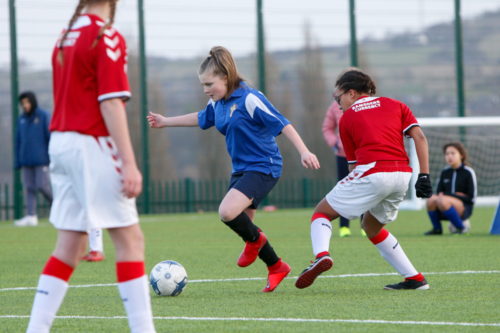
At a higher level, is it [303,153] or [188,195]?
[303,153]

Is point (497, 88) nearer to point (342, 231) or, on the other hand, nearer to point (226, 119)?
point (342, 231)

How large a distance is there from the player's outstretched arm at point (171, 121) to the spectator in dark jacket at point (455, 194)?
426 cm

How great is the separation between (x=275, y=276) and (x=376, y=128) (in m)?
1.23

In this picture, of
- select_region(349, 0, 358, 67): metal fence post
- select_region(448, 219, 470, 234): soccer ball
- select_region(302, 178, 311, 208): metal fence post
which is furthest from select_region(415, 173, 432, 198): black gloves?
select_region(349, 0, 358, 67): metal fence post

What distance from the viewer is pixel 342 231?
8312 mm

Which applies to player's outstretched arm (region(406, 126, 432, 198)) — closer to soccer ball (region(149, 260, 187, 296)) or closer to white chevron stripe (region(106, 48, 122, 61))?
soccer ball (region(149, 260, 187, 296))

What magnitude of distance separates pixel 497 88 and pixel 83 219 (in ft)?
54.7

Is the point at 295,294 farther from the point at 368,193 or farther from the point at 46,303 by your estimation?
the point at 46,303

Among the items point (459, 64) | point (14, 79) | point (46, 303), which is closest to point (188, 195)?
point (14, 79)

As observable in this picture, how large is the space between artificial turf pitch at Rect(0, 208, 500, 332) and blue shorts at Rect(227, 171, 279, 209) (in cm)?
66

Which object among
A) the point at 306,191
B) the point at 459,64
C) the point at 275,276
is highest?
the point at 459,64

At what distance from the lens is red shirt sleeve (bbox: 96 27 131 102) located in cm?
248

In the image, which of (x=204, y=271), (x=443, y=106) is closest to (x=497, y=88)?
(x=443, y=106)

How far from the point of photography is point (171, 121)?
474 cm
